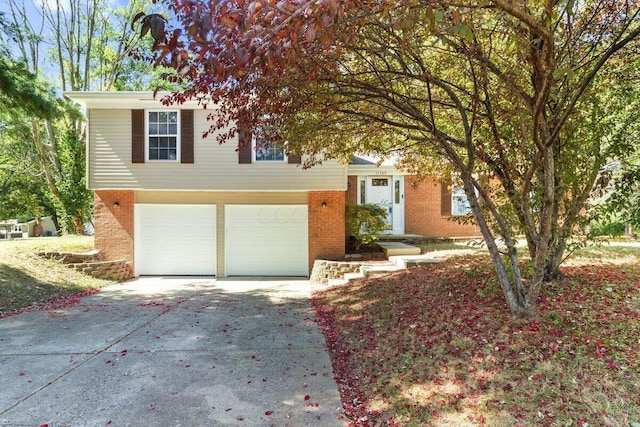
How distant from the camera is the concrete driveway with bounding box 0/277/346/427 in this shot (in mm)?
3369

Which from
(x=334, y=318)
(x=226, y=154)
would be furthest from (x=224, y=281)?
(x=334, y=318)

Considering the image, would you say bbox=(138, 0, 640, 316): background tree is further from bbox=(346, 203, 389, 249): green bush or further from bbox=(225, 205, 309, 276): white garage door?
bbox=(225, 205, 309, 276): white garage door

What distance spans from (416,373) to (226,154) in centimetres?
907

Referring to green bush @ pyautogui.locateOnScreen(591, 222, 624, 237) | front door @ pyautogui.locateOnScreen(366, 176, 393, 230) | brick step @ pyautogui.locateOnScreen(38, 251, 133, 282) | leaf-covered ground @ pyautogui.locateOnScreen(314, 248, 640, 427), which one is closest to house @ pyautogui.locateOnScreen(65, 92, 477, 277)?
brick step @ pyautogui.locateOnScreen(38, 251, 133, 282)

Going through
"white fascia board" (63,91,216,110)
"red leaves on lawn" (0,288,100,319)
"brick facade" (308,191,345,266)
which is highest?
"white fascia board" (63,91,216,110)

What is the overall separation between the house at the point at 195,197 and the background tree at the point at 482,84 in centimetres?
502

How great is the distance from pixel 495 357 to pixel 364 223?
7.93 metres

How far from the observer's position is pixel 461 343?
13.6 feet

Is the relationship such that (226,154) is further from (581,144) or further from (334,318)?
(581,144)

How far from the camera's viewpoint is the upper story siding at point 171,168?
11.4 metres

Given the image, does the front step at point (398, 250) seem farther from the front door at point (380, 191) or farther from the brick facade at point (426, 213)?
the brick facade at point (426, 213)

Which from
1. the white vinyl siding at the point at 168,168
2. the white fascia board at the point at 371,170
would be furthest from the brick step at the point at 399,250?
the white vinyl siding at the point at 168,168

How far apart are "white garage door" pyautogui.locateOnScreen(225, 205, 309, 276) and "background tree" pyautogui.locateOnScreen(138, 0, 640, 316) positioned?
18.1 ft

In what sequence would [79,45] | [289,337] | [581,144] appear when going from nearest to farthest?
[581,144] < [289,337] < [79,45]
